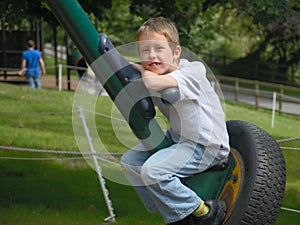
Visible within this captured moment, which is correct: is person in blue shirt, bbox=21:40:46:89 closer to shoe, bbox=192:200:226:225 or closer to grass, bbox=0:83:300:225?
grass, bbox=0:83:300:225

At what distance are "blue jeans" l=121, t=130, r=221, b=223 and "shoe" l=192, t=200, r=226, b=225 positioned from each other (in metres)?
0.08

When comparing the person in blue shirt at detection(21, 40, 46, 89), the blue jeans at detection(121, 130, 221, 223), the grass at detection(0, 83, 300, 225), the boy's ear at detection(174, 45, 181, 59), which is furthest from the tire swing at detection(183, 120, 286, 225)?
the person in blue shirt at detection(21, 40, 46, 89)

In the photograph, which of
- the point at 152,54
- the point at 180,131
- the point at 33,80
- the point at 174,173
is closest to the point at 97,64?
the point at 152,54

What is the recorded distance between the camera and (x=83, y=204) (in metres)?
6.18

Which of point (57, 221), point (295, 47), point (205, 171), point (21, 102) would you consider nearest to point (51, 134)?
point (21, 102)

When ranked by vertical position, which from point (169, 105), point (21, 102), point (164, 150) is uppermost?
point (169, 105)

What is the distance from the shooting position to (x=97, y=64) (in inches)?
122

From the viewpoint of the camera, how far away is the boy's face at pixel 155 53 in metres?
3.06

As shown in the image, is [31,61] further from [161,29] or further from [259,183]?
[259,183]

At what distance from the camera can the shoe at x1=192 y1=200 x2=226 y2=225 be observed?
3.20 m

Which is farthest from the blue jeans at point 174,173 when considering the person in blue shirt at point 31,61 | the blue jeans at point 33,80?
the blue jeans at point 33,80

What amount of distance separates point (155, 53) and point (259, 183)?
91cm

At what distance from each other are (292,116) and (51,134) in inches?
362

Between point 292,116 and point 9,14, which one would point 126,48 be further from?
point 292,116
